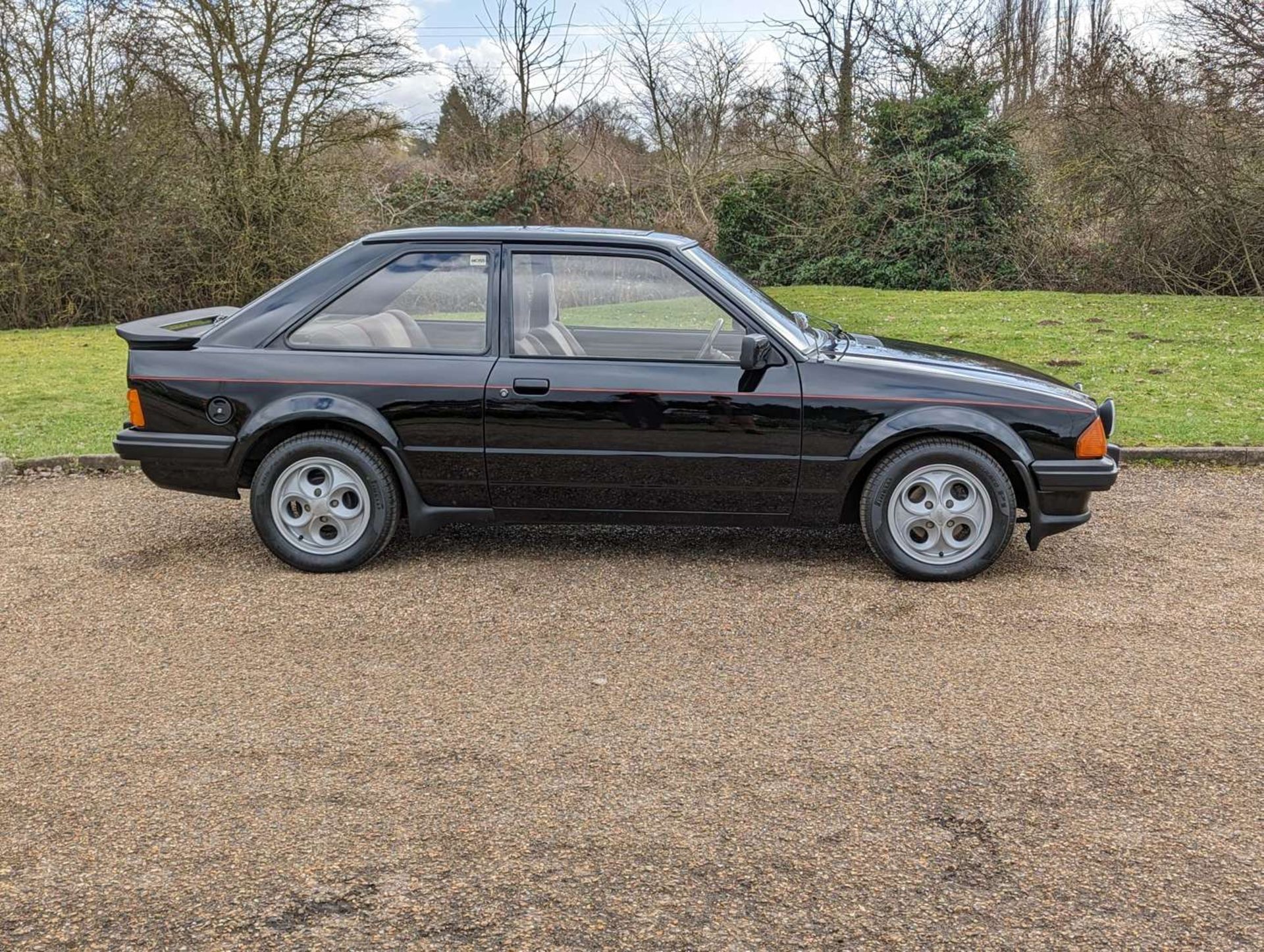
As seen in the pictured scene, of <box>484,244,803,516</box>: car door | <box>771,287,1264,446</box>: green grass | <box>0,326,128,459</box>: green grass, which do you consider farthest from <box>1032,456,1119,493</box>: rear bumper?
<box>0,326,128,459</box>: green grass

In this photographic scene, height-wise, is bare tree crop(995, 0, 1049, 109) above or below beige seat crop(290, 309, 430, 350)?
above

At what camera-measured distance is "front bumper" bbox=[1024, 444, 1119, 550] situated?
204 inches

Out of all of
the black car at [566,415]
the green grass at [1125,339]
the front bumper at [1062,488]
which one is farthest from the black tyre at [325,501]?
the green grass at [1125,339]

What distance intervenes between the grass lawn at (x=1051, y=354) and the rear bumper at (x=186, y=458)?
3.00 metres

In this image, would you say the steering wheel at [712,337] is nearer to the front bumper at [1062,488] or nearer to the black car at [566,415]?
the black car at [566,415]

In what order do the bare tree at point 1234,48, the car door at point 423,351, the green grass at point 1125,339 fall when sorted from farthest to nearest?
the bare tree at point 1234,48 < the green grass at point 1125,339 < the car door at point 423,351

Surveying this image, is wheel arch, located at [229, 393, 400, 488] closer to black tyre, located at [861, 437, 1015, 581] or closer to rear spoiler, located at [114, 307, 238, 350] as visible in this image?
rear spoiler, located at [114, 307, 238, 350]

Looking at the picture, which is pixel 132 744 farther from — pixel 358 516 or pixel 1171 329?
pixel 1171 329

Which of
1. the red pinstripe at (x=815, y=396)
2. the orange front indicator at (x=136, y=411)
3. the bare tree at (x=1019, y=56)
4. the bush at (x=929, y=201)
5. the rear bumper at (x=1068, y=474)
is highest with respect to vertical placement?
the bare tree at (x=1019, y=56)

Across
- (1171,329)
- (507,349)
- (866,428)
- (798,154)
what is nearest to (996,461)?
(866,428)

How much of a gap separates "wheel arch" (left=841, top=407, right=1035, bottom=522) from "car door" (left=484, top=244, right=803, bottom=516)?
1.16ft

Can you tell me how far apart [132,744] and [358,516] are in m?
1.93

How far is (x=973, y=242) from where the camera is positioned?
21.5m

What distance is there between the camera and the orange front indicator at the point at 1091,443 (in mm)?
5191
